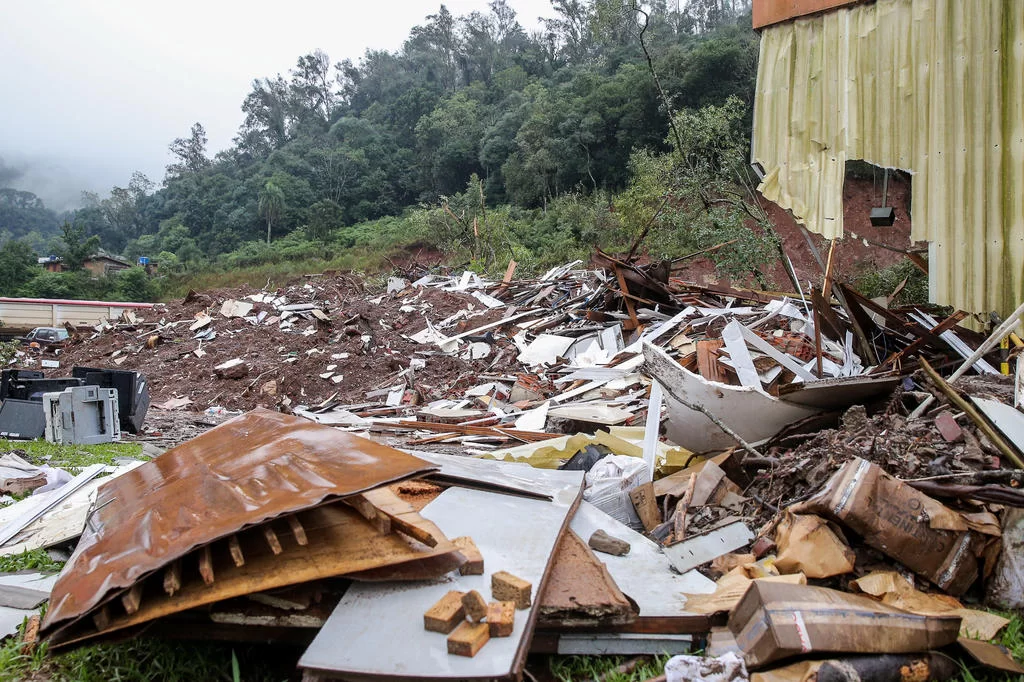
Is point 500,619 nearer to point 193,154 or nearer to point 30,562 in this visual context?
point 30,562

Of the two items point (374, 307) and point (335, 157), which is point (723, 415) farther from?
point (335, 157)

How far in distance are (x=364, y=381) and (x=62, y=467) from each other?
5.71m

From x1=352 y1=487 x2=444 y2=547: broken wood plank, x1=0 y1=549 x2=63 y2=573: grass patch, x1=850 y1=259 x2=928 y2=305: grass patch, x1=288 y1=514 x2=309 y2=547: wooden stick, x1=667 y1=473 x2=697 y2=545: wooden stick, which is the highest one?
x1=850 y1=259 x2=928 y2=305: grass patch

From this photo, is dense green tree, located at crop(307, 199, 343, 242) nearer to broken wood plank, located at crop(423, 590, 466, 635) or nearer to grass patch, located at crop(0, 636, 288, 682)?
grass patch, located at crop(0, 636, 288, 682)

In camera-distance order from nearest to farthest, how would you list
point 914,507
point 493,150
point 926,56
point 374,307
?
point 914,507
point 926,56
point 374,307
point 493,150

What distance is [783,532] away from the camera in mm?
2703

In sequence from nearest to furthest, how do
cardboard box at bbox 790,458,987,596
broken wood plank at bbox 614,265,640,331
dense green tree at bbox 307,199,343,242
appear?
cardboard box at bbox 790,458,987,596
broken wood plank at bbox 614,265,640,331
dense green tree at bbox 307,199,343,242

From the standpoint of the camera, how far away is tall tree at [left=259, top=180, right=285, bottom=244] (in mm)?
49688

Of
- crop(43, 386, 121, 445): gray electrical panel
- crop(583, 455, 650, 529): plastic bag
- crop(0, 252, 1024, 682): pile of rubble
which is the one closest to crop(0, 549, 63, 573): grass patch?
crop(0, 252, 1024, 682): pile of rubble

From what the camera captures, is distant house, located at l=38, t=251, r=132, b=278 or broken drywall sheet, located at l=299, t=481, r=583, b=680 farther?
distant house, located at l=38, t=251, r=132, b=278

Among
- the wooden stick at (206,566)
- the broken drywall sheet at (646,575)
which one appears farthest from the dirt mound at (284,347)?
the wooden stick at (206,566)

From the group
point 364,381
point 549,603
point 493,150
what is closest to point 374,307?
point 364,381

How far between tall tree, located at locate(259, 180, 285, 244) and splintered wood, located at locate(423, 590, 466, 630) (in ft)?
170

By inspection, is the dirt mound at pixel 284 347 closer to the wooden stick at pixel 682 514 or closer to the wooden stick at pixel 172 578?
the wooden stick at pixel 682 514
